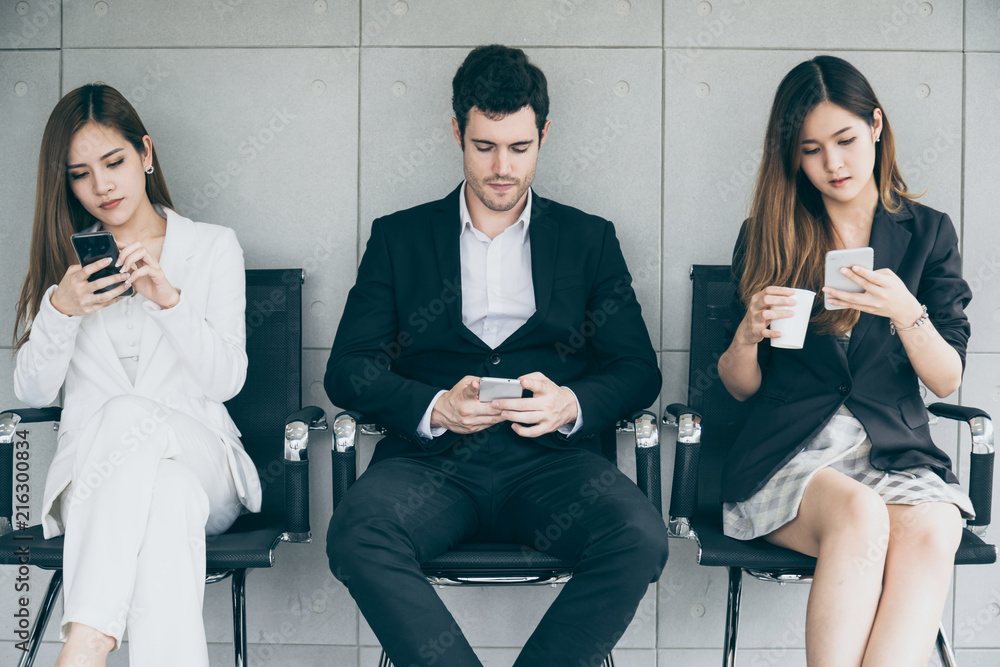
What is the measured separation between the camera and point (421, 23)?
2373 millimetres

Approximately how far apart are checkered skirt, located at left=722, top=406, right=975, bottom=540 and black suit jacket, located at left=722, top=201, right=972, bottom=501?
1.0 inches

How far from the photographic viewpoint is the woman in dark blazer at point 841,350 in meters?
1.63

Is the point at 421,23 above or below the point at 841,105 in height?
above

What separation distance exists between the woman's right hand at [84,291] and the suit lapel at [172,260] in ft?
0.56

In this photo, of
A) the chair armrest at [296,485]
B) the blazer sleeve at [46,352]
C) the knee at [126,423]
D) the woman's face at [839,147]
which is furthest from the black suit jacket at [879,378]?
the blazer sleeve at [46,352]

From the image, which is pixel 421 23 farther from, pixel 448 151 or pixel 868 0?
pixel 868 0

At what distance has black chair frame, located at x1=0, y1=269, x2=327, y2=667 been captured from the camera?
1.75 metres

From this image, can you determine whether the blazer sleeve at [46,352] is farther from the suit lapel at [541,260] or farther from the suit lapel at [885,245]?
the suit lapel at [885,245]

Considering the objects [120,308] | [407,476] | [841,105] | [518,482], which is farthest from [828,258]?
[120,308]

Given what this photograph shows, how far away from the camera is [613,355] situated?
2.01m

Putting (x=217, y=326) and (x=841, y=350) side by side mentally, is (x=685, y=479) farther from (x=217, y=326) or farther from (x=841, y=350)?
(x=217, y=326)

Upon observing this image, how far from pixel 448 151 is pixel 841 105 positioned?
3.76 feet

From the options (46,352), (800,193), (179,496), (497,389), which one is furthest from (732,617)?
(46,352)

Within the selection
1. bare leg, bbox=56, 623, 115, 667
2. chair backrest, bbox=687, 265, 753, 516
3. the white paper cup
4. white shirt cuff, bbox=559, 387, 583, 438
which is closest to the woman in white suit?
bare leg, bbox=56, 623, 115, 667
